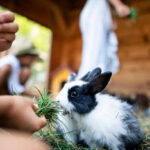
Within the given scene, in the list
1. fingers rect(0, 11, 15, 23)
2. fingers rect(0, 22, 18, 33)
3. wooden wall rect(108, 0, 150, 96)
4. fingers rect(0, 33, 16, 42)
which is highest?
fingers rect(0, 11, 15, 23)

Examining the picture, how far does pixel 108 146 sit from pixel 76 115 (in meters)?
0.30

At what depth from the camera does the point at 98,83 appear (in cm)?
178

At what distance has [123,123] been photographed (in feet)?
5.76

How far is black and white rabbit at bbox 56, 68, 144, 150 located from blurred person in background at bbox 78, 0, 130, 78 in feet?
4.61

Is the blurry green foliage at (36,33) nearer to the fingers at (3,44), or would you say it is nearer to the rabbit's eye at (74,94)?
the fingers at (3,44)

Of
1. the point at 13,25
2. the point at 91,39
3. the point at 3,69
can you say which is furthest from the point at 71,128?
the point at 3,69

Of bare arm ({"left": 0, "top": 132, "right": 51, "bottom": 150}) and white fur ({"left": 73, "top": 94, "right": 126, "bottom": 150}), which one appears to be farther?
white fur ({"left": 73, "top": 94, "right": 126, "bottom": 150})

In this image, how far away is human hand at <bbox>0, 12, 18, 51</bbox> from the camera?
1.55 m

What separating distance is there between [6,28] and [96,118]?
0.83 meters

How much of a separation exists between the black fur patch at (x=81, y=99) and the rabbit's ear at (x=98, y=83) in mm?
45

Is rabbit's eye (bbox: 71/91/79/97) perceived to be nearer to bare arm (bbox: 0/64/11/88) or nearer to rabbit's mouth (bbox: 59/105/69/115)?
rabbit's mouth (bbox: 59/105/69/115)

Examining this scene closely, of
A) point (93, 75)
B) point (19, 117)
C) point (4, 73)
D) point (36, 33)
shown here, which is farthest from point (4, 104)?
point (36, 33)

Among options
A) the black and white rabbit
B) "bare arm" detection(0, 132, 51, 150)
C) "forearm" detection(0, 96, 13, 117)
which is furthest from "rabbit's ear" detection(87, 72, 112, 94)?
"bare arm" detection(0, 132, 51, 150)

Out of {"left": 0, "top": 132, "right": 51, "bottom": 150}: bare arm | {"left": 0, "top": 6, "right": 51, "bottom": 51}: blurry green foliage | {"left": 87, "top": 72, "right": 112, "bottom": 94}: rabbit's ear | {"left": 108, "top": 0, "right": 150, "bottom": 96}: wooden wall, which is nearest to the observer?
{"left": 0, "top": 132, "right": 51, "bottom": 150}: bare arm
